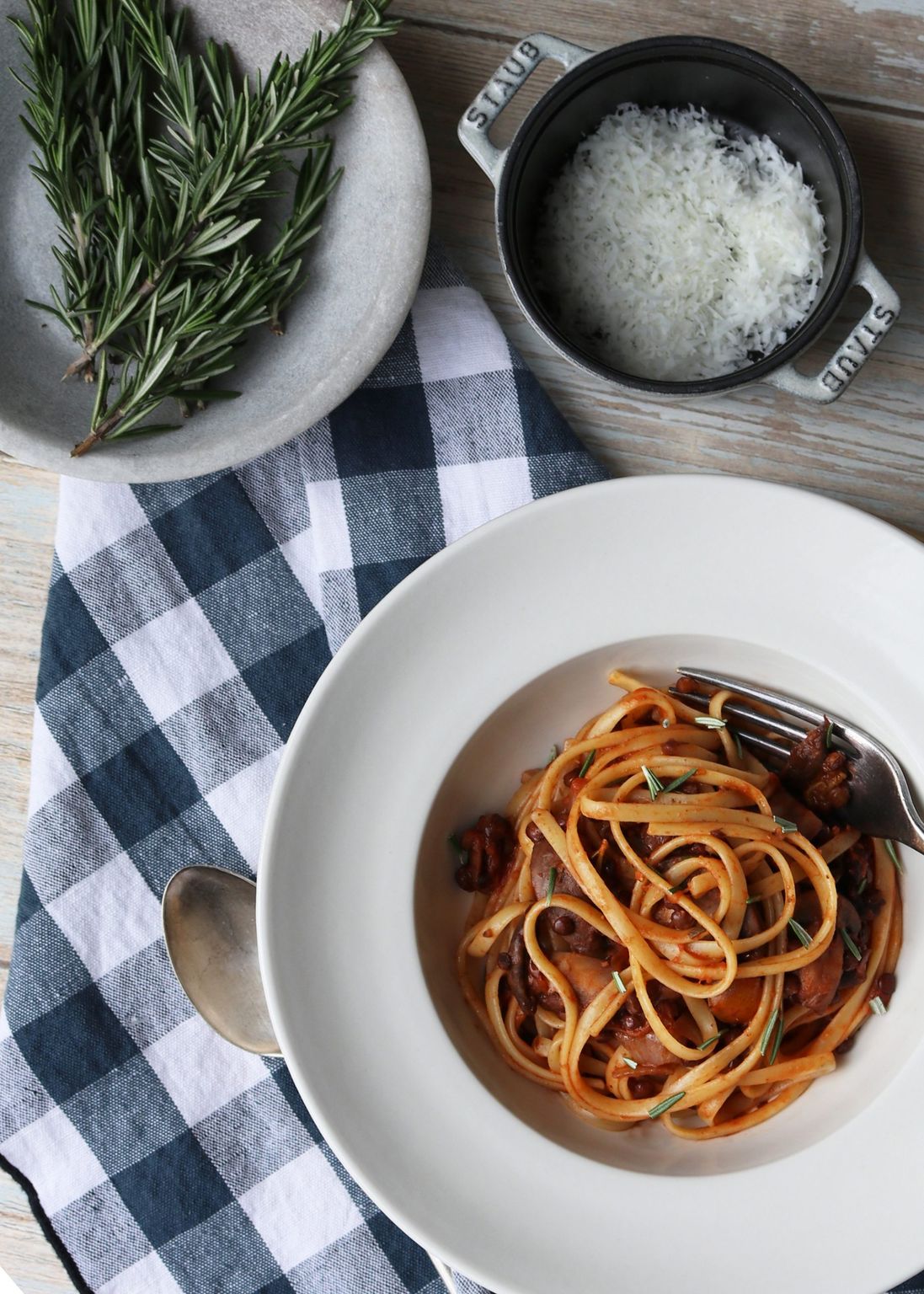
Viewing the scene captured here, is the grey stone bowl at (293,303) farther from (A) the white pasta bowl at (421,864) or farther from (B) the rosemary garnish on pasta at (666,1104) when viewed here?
(B) the rosemary garnish on pasta at (666,1104)

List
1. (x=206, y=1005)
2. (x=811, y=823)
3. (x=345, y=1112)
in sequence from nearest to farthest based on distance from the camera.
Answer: (x=345, y=1112) < (x=811, y=823) < (x=206, y=1005)

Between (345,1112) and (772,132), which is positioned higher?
(772,132)

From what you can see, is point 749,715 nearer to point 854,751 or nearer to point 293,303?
point 854,751

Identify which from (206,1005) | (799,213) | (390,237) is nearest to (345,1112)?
(206,1005)

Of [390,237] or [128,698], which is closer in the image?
[390,237]

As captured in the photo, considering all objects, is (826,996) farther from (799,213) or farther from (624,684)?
(799,213)

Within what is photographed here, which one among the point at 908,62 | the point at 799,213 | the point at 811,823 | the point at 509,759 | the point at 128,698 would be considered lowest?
the point at 128,698

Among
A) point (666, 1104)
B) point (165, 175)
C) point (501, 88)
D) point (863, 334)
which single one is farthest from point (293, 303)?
point (666, 1104)

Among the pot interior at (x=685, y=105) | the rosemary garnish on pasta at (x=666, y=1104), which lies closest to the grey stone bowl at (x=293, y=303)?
the pot interior at (x=685, y=105)

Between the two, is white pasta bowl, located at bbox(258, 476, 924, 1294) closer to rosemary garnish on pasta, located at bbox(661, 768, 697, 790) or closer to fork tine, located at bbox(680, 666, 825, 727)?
fork tine, located at bbox(680, 666, 825, 727)
